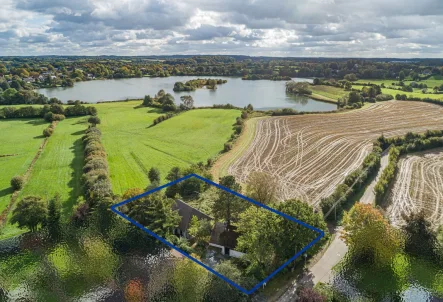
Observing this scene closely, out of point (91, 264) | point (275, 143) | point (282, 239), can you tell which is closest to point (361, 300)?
point (282, 239)

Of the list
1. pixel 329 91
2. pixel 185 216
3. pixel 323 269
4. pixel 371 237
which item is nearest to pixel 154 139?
pixel 185 216

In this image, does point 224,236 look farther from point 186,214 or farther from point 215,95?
point 215,95

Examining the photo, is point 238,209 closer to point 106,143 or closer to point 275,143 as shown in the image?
point 275,143

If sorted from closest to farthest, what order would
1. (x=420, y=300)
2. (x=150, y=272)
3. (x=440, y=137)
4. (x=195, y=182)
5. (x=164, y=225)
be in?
1. (x=420, y=300)
2. (x=150, y=272)
3. (x=164, y=225)
4. (x=195, y=182)
5. (x=440, y=137)

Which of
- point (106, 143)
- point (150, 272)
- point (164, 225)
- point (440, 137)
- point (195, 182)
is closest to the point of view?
point (150, 272)

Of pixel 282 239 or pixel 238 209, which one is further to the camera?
pixel 238 209

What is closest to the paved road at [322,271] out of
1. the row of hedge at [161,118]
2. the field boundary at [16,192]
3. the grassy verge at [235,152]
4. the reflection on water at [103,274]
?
the reflection on water at [103,274]

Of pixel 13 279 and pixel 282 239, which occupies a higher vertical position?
pixel 282 239

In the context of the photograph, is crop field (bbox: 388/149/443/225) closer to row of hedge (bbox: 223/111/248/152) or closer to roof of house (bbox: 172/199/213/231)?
roof of house (bbox: 172/199/213/231)

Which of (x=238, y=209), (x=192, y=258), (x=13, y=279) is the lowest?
(x=13, y=279)
